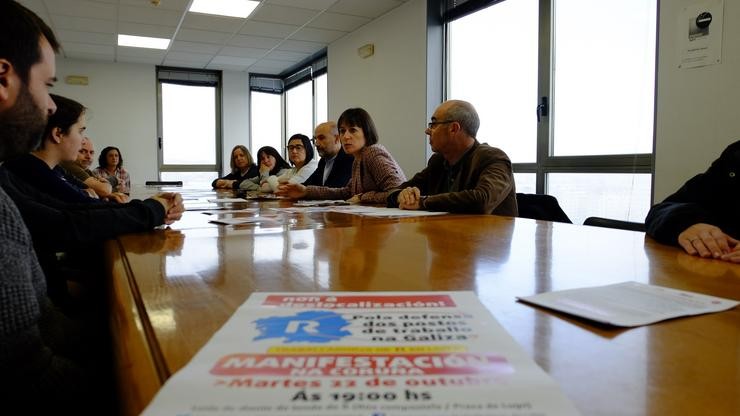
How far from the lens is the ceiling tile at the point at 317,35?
21.1 feet

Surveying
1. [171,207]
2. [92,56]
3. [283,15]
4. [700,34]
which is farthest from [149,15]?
[700,34]

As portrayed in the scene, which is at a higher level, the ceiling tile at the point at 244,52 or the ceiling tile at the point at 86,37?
the ceiling tile at the point at 244,52

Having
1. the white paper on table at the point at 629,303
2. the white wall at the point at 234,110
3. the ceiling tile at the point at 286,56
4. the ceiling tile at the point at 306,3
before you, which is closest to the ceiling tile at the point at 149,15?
the ceiling tile at the point at 306,3

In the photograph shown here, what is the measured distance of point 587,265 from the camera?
89 centimetres

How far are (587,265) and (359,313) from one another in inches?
20.3

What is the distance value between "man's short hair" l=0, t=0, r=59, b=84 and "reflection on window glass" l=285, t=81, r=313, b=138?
733 cm

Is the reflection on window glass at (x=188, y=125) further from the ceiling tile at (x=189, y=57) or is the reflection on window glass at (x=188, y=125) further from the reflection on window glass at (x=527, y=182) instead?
the reflection on window glass at (x=527, y=182)

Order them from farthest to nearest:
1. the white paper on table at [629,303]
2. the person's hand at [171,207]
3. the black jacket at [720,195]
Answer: the person's hand at [171,207] < the black jacket at [720,195] < the white paper on table at [629,303]

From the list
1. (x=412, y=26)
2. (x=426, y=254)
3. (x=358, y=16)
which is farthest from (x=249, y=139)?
(x=426, y=254)

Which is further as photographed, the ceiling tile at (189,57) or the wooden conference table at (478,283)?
the ceiling tile at (189,57)

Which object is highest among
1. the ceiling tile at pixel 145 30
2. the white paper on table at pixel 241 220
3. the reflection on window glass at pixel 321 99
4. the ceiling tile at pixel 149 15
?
the ceiling tile at pixel 145 30

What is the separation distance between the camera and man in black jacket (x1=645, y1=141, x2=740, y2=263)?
39.6 inches

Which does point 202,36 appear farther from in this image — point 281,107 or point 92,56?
point 281,107

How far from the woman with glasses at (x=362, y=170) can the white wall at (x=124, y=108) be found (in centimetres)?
595
